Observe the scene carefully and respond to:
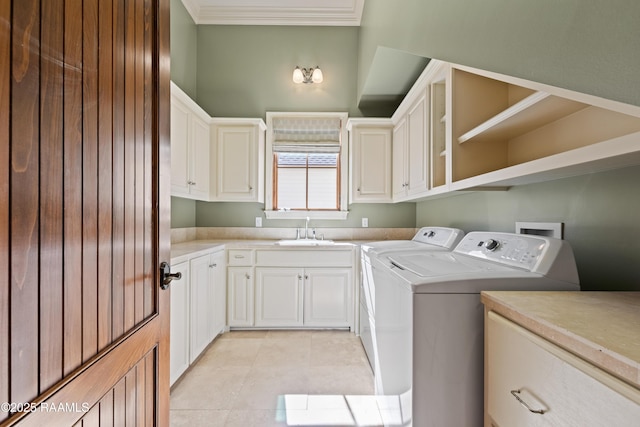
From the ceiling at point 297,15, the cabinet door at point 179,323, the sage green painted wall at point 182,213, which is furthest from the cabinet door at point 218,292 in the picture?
the ceiling at point 297,15

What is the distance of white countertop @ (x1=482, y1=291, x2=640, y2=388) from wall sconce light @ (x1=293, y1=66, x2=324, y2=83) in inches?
113

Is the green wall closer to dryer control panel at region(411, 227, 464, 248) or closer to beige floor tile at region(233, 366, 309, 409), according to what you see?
dryer control panel at region(411, 227, 464, 248)

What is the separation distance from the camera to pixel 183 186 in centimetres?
231

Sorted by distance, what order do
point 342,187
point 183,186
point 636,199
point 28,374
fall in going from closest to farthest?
point 28,374 → point 636,199 → point 183,186 → point 342,187

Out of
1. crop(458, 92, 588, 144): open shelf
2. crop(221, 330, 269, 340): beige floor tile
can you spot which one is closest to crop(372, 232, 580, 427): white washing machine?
crop(458, 92, 588, 144): open shelf

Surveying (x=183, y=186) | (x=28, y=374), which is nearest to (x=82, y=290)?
(x=28, y=374)

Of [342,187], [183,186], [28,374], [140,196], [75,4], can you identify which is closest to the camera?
[28,374]

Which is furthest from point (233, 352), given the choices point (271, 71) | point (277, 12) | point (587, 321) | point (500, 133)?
point (277, 12)

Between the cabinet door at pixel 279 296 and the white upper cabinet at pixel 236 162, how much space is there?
88 cm

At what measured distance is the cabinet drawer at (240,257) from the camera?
2.66 m

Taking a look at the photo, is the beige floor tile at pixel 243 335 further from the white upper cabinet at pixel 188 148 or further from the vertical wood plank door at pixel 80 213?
the vertical wood plank door at pixel 80 213

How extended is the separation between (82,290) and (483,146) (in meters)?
1.89

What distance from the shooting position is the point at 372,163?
9.56ft

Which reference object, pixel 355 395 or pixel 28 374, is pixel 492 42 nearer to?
pixel 28 374
